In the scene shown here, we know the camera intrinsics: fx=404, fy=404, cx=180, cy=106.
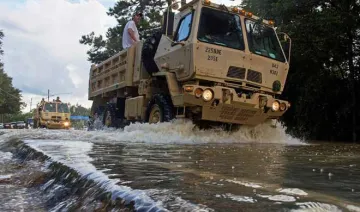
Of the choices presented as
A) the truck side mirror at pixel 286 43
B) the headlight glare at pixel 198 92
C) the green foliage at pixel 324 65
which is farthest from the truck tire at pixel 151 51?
the green foliage at pixel 324 65

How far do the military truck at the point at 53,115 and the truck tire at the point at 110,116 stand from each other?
695 inches

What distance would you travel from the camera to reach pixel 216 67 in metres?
7.61

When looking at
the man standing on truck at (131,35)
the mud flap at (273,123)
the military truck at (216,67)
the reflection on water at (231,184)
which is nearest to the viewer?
the reflection on water at (231,184)

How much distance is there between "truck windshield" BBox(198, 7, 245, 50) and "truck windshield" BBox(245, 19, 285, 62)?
0.90 feet

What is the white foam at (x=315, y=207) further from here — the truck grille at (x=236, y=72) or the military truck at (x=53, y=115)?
the military truck at (x=53, y=115)

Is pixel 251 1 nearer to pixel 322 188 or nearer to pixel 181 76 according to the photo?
pixel 181 76

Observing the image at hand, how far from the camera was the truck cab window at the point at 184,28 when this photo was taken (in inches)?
311

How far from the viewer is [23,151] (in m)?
5.10

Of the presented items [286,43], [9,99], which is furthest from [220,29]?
[9,99]

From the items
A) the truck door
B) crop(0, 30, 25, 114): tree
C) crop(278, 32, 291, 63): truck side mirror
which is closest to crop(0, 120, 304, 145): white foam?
the truck door

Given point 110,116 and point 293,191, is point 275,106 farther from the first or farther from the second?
point 293,191

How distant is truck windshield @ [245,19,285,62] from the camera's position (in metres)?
8.24

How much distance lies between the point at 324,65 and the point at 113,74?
7026 millimetres

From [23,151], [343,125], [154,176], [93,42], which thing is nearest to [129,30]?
[23,151]
